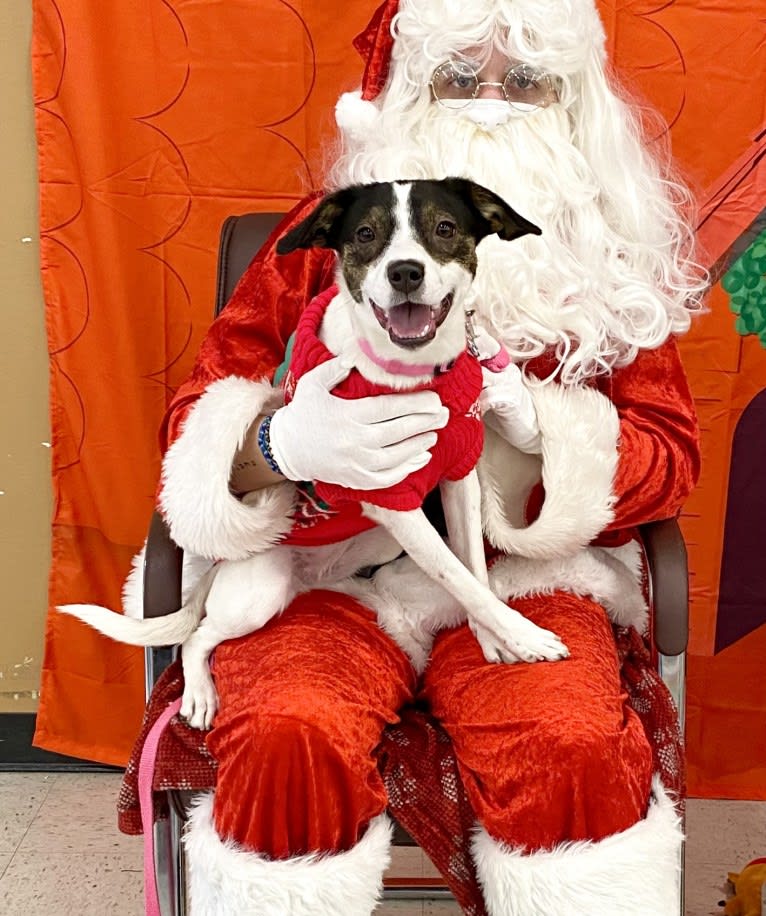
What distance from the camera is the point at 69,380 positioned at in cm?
199

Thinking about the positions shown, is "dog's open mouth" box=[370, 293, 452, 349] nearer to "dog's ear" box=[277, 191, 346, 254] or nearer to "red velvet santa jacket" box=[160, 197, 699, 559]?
"dog's ear" box=[277, 191, 346, 254]

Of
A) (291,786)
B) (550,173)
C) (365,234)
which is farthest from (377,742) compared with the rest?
(550,173)

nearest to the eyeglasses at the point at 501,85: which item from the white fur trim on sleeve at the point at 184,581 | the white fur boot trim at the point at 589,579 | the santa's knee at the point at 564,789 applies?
the white fur boot trim at the point at 589,579

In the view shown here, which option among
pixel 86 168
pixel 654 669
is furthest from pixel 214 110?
pixel 654 669

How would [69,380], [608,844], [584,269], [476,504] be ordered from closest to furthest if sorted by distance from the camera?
[608,844] < [476,504] < [584,269] < [69,380]

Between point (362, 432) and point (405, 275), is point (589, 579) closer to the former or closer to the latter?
point (362, 432)

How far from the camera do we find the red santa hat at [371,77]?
1459 millimetres

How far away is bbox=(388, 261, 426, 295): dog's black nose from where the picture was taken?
1.03 metres

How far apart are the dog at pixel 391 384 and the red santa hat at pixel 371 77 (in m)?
0.31

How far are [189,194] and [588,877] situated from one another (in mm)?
1417

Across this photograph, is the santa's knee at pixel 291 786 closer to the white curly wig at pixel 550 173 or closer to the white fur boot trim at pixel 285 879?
the white fur boot trim at pixel 285 879

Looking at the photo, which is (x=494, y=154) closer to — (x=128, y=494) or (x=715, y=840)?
(x=128, y=494)

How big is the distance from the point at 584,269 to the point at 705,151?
2.09 feet

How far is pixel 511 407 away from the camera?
1294 millimetres
